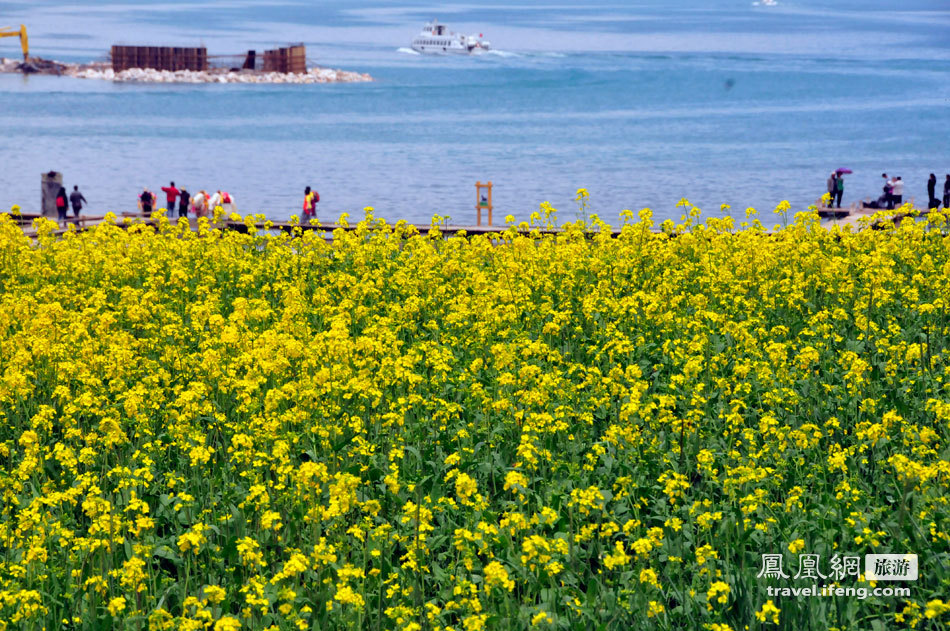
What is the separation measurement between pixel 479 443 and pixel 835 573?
349 centimetres

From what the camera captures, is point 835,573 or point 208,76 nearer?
point 835,573

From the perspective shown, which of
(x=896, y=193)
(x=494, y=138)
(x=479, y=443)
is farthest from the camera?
(x=494, y=138)

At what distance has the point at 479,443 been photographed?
998 cm

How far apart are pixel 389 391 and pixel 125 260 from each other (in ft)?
20.7

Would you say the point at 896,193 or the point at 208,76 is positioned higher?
the point at 208,76

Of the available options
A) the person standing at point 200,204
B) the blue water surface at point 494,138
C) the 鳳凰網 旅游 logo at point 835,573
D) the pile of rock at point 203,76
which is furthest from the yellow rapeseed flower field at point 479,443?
the pile of rock at point 203,76

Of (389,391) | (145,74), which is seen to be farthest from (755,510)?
Result: (145,74)

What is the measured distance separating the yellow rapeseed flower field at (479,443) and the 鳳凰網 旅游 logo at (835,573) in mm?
80

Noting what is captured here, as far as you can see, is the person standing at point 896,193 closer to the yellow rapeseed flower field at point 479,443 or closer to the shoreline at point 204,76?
the yellow rapeseed flower field at point 479,443

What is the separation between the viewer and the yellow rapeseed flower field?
7570mm

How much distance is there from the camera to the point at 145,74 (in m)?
154

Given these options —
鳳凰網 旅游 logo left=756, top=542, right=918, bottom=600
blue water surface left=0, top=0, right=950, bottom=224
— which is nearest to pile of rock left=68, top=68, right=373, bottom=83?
blue water surface left=0, top=0, right=950, bottom=224

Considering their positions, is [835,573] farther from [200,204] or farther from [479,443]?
[200,204]

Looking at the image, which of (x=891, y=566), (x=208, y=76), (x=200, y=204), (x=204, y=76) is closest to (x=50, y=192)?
A: (x=200, y=204)
